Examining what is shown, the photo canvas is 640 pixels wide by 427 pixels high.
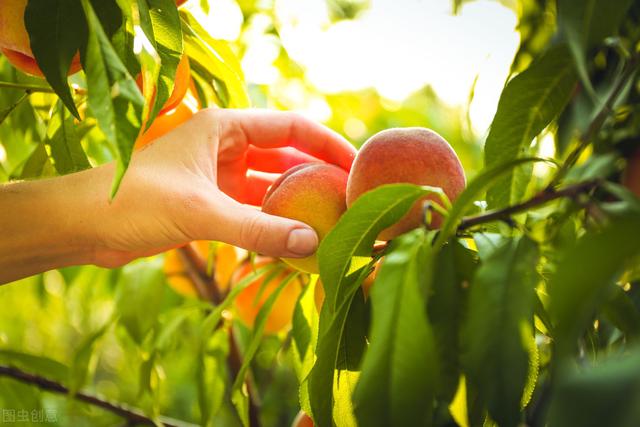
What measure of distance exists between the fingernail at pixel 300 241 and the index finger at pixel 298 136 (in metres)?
0.23

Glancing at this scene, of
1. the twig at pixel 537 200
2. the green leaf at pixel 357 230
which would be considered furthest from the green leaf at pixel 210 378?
the twig at pixel 537 200

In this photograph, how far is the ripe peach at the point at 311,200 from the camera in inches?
28.6

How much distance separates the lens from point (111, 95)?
0.47 meters

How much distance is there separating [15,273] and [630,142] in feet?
2.77

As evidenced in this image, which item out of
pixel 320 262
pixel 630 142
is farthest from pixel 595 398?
pixel 630 142

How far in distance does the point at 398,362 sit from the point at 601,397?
0.45 feet

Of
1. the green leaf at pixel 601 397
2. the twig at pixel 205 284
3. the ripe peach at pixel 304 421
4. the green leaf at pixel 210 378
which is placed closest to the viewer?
the green leaf at pixel 601 397

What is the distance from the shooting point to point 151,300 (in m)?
1.05

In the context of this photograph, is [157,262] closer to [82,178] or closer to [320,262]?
[82,178]

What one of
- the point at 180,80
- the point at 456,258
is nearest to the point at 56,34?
the point at 180,80

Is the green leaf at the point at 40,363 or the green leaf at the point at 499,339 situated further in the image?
the green leaf at the point at 40,363

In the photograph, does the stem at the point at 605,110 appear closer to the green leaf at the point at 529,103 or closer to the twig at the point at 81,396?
the green leaf at the point at 529,103

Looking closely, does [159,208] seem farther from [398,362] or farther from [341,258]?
[398,362]

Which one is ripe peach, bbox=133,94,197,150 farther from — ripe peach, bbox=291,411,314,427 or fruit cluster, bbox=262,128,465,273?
ripe peach, bbox=291,411,314,427
